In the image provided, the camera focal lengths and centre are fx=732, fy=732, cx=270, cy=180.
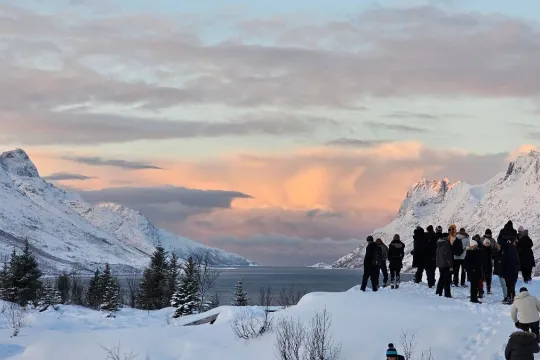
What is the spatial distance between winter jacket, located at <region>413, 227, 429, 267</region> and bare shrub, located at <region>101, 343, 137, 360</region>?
11.9 meters

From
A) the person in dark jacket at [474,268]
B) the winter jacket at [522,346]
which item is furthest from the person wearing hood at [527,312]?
the person in dark jacket at [474,268]

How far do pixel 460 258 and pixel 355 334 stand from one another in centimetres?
746

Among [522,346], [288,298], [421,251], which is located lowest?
[522,346]

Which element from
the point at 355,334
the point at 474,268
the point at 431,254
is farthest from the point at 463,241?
the point at 355,334

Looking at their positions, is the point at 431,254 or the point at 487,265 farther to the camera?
the point at 431,254

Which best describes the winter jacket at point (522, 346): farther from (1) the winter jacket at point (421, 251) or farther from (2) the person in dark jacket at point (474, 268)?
(1) the winter jacket at point (421, 251)

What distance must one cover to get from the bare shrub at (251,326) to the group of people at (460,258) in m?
4.60

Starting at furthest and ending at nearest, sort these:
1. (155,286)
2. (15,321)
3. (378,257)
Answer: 1. (155,286)
2. (15,321)
3. (378,257)

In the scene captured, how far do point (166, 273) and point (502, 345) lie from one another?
58388mm

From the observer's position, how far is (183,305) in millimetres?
59250

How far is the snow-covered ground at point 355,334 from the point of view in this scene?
68.7 feet

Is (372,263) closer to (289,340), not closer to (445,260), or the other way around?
(445,260)

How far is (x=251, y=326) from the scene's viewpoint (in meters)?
24.0

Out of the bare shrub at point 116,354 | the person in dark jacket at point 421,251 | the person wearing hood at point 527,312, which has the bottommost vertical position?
the bare shrub at point 116,354
